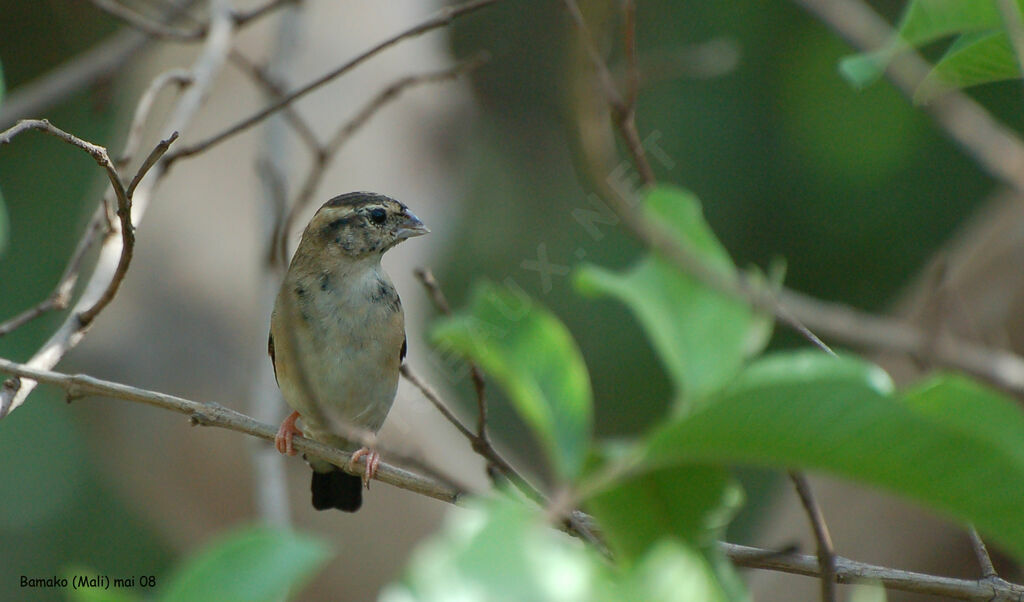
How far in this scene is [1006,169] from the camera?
1368 mm

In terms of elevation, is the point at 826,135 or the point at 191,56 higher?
the point at 826,135

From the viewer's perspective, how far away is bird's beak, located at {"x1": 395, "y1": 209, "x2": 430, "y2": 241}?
4.31m

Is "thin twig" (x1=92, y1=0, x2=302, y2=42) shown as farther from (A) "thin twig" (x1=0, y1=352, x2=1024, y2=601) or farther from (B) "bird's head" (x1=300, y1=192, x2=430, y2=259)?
(A) "thin twig" (x1=0, y1=352, x2=1024, y2=601)

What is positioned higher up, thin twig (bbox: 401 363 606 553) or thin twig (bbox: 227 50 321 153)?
thin twig (bbox: 227 50 321 153)

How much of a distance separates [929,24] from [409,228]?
2711 millimetres

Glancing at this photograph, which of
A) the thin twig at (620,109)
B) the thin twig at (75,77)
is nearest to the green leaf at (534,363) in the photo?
the thin twig at (620,109)

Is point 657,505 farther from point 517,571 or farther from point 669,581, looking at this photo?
point 517,571

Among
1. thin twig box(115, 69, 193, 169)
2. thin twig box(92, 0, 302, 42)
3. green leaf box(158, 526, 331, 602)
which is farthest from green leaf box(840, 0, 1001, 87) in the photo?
thin twig box(92, 0, 302, 42)

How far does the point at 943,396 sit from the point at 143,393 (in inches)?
74.2

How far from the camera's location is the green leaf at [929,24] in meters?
1.79

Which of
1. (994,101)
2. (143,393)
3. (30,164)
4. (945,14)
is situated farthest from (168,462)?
(994,101)

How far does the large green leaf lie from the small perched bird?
303 cm

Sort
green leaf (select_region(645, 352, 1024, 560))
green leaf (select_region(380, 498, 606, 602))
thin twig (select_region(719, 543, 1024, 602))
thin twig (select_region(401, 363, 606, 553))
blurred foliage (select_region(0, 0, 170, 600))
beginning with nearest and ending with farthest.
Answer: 1. green leaf (select_region(380, 498, 606, 602))
2. green leaf (select_region(645, 352, 1024, 560))
3. thin twig (select_region(401, 363, 606, 553))
4. thin twig (select_region(719, 543, 1024, 602))
5. blurred foliage (select_region(0, 0, 170, 600))

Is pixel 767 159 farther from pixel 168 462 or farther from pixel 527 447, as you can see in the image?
pixel 168 462
